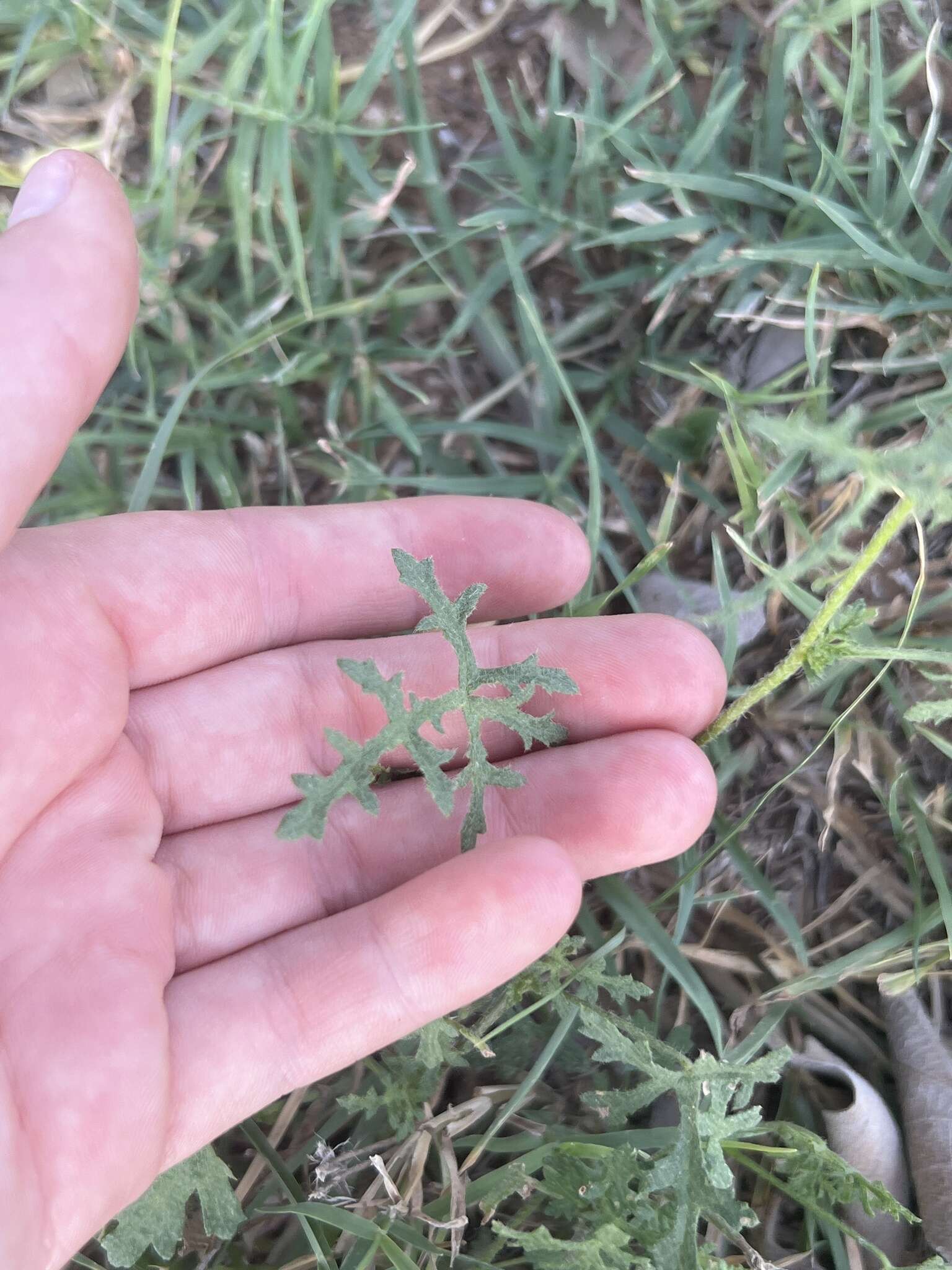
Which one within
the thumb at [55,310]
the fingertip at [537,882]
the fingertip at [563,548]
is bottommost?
the fingertip at [537,882]

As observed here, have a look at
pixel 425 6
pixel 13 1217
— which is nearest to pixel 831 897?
pixel 13 1217

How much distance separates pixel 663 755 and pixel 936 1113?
34.8 inches

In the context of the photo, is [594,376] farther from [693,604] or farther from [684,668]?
[684,668]

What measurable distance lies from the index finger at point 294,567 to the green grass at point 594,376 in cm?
16

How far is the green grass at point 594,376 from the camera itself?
2.21m

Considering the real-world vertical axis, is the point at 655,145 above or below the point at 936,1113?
above

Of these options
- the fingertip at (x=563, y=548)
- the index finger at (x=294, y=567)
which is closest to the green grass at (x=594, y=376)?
the fingertip at (x=563, y=548)

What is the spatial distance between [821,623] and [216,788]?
1.13 meters

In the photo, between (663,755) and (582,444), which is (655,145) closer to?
(582,444)

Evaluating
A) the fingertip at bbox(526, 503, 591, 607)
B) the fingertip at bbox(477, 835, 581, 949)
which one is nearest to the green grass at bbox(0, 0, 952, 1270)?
the fingertip at bbox(526, 503, 591, 607)

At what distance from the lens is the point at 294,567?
7.25 feet

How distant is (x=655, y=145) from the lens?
8.13 ft

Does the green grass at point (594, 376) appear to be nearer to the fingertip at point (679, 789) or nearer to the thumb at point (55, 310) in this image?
the fingertip at point (679, 789)

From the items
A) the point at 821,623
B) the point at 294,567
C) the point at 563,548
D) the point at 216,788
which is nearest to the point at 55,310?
the point at 294,567
